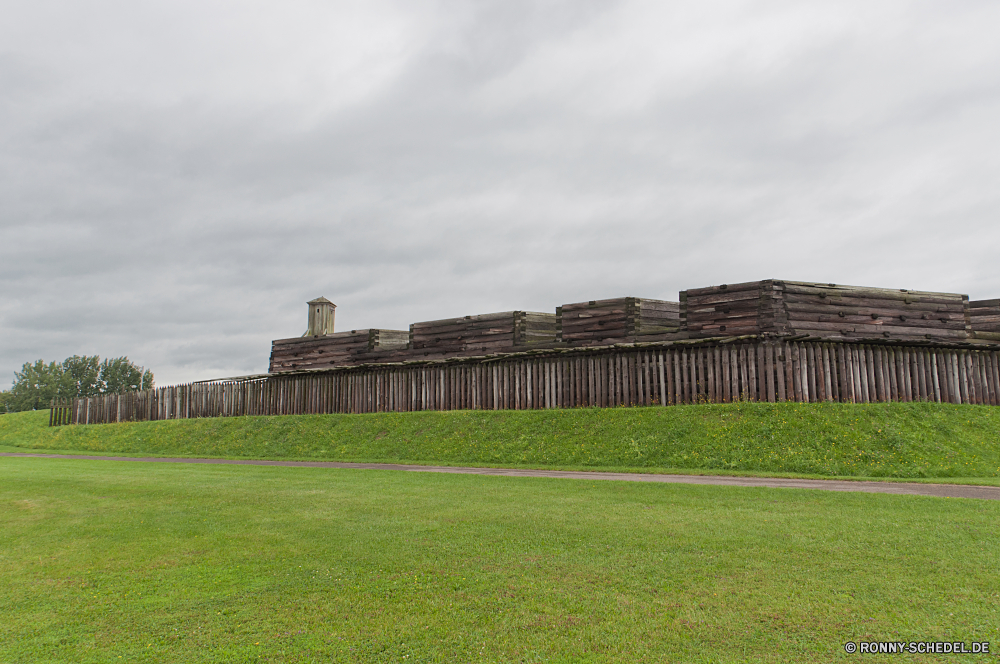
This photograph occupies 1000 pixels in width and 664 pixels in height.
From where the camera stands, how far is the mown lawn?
3.69 meters

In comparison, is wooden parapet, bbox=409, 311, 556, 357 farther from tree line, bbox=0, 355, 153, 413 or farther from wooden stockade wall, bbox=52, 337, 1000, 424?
tree line, bbox=0, 355, 153, 413

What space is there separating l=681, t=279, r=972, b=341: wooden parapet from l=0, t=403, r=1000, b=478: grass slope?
2.70 meters

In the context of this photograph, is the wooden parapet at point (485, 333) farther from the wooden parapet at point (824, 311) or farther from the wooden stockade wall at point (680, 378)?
the wooden parapet at point (824, 311)

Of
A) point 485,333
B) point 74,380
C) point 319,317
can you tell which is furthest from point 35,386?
point 485,333

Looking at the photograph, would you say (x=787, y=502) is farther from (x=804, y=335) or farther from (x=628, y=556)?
(x=804, y=335)

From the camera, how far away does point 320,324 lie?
3497 cm

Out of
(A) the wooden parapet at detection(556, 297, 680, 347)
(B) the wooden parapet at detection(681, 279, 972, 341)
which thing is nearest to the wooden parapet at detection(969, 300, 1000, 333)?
(B) the wooden parapet at detection(681, 279, 972, 341)

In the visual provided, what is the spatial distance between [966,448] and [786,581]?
13.5m

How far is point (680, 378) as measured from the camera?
19406 mm

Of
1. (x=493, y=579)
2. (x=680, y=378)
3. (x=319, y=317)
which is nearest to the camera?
(x=493, y=579)

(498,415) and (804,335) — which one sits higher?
(804,335)

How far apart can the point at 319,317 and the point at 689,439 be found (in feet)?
80.5

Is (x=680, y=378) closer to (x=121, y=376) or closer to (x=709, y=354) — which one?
(x=709, y=354)

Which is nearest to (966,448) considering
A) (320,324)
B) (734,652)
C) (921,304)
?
(921,304)
